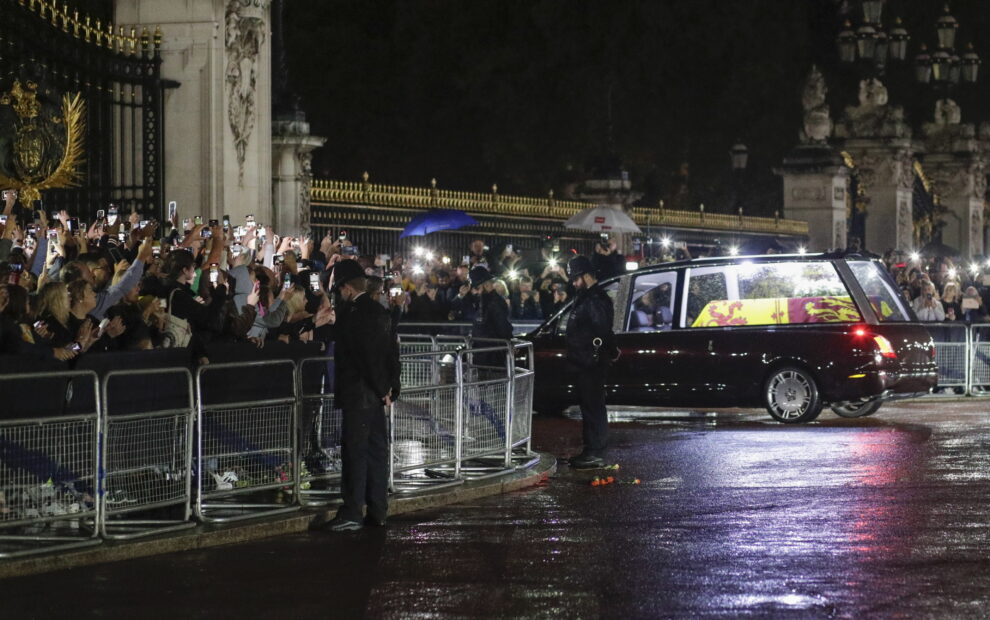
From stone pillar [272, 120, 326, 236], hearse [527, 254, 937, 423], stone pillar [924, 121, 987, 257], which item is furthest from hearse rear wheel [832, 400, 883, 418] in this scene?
stone pillar [924, 121, 987, 257]

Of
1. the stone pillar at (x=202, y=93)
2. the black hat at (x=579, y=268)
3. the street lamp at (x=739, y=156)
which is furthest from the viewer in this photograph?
the street lamp at (x=739, y=156)

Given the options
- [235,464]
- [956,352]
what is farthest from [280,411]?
Result: [956,352]

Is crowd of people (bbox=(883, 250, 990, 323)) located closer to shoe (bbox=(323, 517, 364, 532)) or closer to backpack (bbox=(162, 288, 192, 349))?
backpack (bbox=(162, 288, 192, 349))

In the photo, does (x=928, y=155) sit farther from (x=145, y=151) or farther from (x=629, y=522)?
(x=629, y=522)

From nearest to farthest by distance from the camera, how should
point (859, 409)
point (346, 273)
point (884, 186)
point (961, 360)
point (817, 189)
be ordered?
point (346, 273), point (859, 409), point (961, 360), point (817, 189), point (884, 186)

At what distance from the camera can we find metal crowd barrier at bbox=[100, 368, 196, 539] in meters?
11.3

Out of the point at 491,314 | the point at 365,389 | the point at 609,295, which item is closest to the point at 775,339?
the point at 609,295

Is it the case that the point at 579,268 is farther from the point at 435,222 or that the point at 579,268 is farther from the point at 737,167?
the point at 737,167

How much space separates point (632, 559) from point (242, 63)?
1134cm

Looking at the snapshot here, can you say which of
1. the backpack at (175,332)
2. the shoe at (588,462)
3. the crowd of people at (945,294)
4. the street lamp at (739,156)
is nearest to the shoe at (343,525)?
the backpack at (175,332)

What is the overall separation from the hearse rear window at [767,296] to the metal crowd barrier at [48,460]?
382 inches

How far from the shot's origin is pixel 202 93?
66.5 ft

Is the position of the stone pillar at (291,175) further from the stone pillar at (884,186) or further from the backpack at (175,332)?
the stone pillar at (884,186)

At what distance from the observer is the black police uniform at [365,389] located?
12156 millimetres
